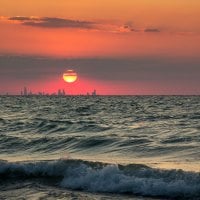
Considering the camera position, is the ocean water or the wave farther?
the ocean water

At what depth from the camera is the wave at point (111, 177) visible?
14.0 m

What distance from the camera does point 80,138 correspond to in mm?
27391

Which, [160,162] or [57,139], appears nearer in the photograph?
[160,162]

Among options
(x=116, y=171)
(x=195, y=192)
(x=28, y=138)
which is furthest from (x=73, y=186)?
(x=28, y=138)

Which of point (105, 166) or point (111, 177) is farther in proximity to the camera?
point (105, 166)

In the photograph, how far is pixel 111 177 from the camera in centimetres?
1549

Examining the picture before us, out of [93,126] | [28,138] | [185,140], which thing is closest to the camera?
[185,140]

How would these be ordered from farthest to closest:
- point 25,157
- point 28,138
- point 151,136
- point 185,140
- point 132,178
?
point 28,138, point 151,136, point 185,140, point 25,157, point 132,178

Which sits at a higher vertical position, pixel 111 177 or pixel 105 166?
pixel 105 166

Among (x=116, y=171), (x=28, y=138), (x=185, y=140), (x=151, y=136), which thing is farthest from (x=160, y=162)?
(x=28, y=138)

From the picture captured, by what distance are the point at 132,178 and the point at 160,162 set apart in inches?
126

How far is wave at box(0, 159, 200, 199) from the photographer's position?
1403 centimetres

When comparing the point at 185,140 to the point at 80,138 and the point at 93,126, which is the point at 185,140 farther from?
the point at 93,126

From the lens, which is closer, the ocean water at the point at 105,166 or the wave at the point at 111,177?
the wave at the point at 111,177
